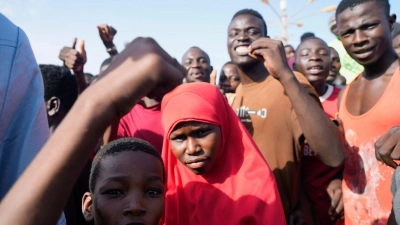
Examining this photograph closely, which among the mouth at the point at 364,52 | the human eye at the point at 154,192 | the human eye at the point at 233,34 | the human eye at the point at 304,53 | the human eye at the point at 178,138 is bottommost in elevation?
the human eye at the point at 154,192

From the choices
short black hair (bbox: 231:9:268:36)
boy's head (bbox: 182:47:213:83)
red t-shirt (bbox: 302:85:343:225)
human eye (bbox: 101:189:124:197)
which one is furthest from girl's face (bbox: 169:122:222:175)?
boy's head (bbox: 182:47:213:83)

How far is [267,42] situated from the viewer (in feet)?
8.13

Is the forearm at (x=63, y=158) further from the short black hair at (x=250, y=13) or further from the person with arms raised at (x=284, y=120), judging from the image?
the short black hair at (x=250, y=13)

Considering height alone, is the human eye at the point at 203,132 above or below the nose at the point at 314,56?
below

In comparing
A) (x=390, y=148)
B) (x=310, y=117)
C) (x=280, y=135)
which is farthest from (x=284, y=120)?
(x=390, y=148)

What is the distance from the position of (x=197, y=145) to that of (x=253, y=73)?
1.16 m

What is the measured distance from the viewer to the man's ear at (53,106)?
307 centimetres

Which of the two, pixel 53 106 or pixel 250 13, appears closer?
pixel 53 106

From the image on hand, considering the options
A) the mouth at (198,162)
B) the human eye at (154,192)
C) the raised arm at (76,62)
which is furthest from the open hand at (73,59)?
the human eye at (154,192)

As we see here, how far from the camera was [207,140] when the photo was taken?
2.10 m

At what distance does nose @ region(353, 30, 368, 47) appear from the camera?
2.29 meters

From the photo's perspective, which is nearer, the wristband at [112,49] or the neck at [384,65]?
the neck at [384,65]

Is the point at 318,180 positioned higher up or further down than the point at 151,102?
further down

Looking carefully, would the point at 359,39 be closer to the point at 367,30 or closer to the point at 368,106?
the point at 367,30
